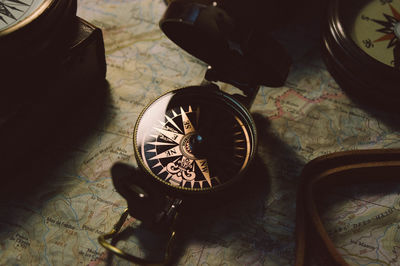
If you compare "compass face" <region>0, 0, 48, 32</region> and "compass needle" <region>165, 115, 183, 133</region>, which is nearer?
"compass face" <region>0, 0, 48, 32</region>

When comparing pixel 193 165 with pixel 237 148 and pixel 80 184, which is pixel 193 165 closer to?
pixel 237 148

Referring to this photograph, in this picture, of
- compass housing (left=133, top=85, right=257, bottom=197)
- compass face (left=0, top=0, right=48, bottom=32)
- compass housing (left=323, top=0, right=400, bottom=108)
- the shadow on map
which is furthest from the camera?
compass housing (left=323, top=0, right=400, bottom=108)

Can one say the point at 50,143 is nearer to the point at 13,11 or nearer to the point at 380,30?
the point at 13,11

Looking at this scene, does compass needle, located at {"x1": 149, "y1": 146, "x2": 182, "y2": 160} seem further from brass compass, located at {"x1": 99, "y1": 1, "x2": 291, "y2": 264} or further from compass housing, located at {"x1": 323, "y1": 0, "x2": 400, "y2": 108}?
compass housing, located at {"x1": 323, "y1": 0, "x2": 400, "y2": 108}

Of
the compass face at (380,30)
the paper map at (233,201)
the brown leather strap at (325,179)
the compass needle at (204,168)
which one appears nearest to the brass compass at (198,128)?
the compass needle at (204,168)

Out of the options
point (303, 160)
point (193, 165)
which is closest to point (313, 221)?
point (303, 160)

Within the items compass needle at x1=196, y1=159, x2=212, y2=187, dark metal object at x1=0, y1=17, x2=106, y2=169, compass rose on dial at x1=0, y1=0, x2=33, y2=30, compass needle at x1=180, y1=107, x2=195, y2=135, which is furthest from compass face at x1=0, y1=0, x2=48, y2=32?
compass needle at x1=196, y1=159, x2=212, y2=187

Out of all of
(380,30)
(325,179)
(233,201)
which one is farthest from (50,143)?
(380,30)

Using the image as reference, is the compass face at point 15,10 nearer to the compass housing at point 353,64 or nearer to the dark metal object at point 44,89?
the dark metal object at point 44,89

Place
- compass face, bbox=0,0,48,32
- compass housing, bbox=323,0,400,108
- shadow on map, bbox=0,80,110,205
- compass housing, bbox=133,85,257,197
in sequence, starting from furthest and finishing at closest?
compass housing, bbox=323,0,400,108, shadow on map, bbox=0,80,110,205, compass housing, bbox=133,85,257,197, compass face, bbox=0,0,48,32

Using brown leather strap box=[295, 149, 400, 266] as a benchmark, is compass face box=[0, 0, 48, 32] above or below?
above
